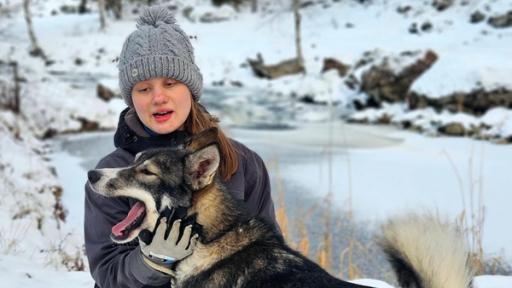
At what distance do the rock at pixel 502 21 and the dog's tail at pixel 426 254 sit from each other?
22341 mm

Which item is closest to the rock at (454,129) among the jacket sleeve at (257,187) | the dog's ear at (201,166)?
the jacket sleeve at (257,187)

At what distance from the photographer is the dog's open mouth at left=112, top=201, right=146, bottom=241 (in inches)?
85.7

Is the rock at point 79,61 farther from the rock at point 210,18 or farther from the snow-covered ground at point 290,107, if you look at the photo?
the rock at point 210,18

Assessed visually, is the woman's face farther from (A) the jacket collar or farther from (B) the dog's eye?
(B) the dog's eye

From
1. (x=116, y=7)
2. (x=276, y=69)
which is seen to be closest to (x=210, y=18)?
(x=116, y=7)

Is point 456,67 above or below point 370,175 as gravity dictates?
above

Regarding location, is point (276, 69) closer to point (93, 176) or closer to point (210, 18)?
point (210, 18)

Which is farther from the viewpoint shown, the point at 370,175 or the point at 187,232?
the point at 370,175

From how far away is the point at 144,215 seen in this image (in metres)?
2.33

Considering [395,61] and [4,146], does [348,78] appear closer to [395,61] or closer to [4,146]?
[395,61]

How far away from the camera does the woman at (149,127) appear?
7.79 ft

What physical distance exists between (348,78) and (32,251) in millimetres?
14984

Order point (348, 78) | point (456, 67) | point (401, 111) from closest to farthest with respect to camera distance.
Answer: point (456, 67), point (401, 111), point (348, 78)

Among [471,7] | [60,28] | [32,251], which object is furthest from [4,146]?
[60,28]
